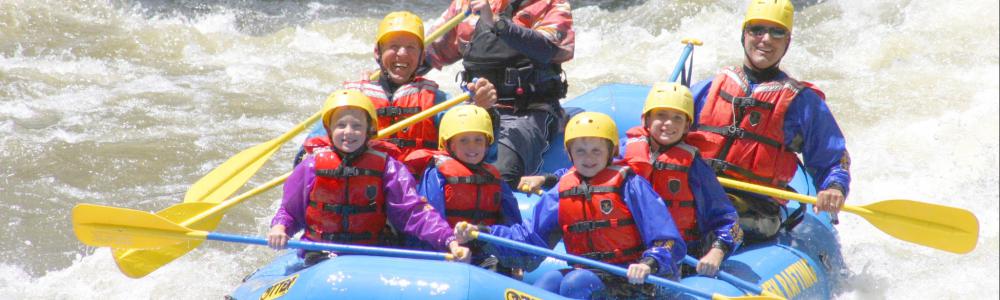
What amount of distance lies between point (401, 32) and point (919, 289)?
310 centimetres

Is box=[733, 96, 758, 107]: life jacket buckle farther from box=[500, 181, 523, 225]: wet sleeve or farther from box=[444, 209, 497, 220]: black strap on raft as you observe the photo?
box=[444, 209, 497, 220]: black strap on raft

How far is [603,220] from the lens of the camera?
13.8ft

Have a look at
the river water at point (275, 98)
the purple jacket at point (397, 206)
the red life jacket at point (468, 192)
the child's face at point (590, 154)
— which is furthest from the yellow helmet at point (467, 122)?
the river water at point (275, 98)

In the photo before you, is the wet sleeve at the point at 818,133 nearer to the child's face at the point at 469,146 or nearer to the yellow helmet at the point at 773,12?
the yellow helmet at the point at 773,12

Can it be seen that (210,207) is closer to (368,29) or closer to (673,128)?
(673,128)

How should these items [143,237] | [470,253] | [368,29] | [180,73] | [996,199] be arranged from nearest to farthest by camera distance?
[470,253]
[143,237]
[996,199]
[180,73]
[368,29]

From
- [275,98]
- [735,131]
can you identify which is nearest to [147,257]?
[735,131]

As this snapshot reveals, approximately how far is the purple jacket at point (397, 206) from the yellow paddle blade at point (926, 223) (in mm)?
1761

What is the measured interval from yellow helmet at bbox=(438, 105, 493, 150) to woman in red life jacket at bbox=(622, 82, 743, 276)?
0.51 metres

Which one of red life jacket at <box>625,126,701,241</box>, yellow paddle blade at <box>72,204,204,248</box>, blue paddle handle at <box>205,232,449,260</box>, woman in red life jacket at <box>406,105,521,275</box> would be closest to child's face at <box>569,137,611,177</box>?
red life jacket at <box>625,126,701,241</box>

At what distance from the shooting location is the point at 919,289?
627cm

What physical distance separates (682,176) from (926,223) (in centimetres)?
115

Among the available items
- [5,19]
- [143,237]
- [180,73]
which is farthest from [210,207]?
[5,19]

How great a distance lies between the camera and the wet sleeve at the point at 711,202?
4.46 metres
